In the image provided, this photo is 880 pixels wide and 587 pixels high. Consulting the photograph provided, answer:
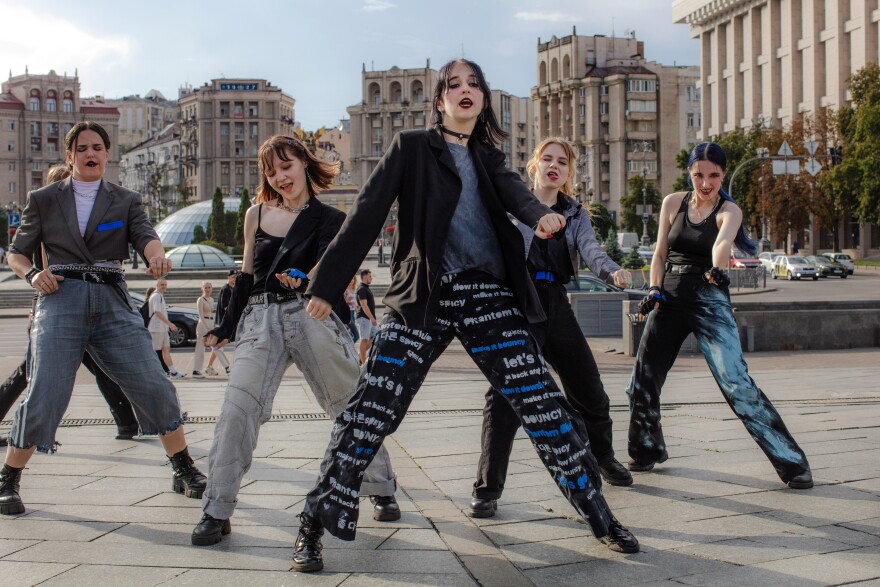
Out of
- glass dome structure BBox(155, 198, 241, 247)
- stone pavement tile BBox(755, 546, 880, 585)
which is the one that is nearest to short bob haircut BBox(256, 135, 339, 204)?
stone pavement tile BBox(755, 546, 880, 585)

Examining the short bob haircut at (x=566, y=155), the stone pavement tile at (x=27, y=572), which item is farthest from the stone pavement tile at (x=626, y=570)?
the short bob haircut at (x=566, y=155)

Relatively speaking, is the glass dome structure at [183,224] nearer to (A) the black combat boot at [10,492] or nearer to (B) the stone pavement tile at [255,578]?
(A) the black combat boot at [10,492]

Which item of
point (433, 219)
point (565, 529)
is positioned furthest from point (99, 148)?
point (565, 529)

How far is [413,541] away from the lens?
4680mm

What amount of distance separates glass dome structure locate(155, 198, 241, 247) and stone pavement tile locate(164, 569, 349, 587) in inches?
4237

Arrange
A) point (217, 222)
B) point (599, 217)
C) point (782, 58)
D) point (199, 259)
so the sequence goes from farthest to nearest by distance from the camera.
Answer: point (217, 222) → point (782, 58) → point (199, 259) → point (599, 217)

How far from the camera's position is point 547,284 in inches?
218

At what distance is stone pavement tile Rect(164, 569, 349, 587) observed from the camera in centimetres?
406

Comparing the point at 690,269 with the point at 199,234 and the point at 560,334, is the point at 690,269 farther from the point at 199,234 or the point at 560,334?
the point at 199,234

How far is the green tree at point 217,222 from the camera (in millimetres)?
107500

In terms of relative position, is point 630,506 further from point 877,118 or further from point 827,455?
point 877,118

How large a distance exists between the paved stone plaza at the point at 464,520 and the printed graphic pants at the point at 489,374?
0.31m

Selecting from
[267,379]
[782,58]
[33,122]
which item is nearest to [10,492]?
[267,379]

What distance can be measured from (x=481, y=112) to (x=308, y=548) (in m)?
1.86
